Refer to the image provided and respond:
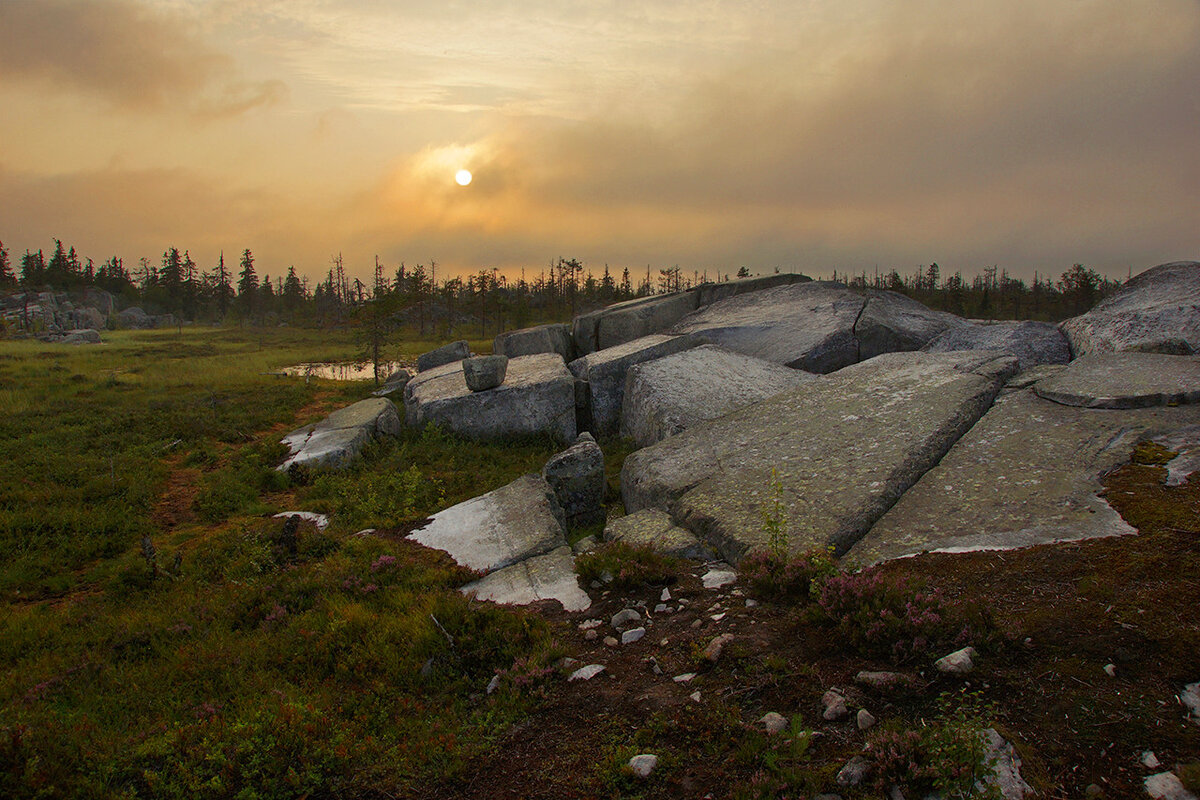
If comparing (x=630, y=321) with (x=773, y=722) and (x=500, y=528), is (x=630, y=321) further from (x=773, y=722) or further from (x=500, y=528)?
(x=773, y=722)

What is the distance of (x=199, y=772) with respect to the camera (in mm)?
4590

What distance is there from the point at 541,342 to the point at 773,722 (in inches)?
798

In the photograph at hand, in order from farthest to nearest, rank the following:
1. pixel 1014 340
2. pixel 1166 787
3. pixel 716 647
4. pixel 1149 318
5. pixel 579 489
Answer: pixel 1014 340 < pixel 1149 318 < pixel 579 489 < pixel 716 647 < pixel 1166 787

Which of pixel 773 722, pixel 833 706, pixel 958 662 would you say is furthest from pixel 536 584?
pixel 958 662

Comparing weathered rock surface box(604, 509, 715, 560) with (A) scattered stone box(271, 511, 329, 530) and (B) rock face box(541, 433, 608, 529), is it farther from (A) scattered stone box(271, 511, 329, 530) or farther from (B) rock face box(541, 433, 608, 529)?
(A) scattered stone box(271, 511, 329, 530)

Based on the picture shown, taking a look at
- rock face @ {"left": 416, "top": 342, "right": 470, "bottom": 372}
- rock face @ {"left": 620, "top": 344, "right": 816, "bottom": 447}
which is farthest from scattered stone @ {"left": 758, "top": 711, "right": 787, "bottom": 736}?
rock face @ {"left": 416, "top": 342, "right": 470, "bottom": 372}

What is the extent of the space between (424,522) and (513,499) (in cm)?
167

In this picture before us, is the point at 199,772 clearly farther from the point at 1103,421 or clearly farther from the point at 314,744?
the point at 1103,421

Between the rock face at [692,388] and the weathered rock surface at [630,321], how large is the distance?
21.3ft

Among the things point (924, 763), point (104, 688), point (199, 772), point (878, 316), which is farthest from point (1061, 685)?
point (878, 316)

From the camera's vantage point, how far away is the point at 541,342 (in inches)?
932

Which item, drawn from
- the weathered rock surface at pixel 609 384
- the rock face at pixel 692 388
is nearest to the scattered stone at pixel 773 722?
the rock face at pixel 692 388

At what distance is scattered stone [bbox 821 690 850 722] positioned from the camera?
4176mm

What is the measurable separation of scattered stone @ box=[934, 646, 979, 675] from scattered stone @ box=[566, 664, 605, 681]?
2.85 m
